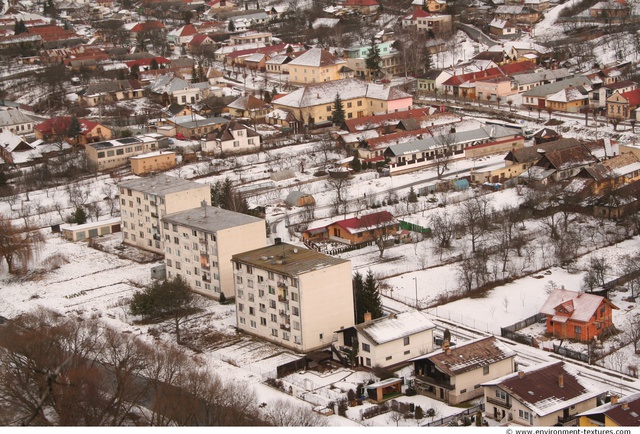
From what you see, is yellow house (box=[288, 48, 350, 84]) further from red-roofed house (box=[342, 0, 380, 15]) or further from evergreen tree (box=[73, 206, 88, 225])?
evergreen tree (box=[73, 206, 88, 225])

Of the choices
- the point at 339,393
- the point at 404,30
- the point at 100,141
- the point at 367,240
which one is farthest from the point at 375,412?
the point at 404,30

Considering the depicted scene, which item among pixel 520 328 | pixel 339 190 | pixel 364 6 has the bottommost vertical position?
pixel 520 328

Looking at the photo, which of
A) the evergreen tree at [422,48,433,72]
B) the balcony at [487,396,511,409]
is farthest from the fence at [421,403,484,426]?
Result: the evergreen tree at [422,48,433,72]

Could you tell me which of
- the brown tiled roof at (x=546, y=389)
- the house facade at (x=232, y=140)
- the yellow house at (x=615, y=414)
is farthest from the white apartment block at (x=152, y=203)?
the yellow house at (x=615, y=414)

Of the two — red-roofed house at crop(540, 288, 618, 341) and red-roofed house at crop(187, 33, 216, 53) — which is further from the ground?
red-roofed house at crop(187, 33, 216, 53)

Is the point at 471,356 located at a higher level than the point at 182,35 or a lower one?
lower

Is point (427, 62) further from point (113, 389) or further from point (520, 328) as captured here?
point (113, 389)

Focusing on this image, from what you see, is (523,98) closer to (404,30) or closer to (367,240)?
(404,30)

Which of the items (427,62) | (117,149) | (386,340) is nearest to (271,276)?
(386,340)
